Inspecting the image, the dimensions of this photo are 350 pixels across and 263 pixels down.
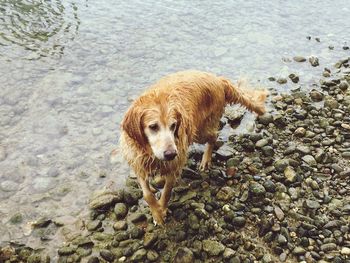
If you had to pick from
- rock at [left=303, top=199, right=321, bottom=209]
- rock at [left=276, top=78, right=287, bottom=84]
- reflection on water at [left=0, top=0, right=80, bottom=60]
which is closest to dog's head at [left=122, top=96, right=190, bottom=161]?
rock at [left=303, top=199, right=321, bottom=209]

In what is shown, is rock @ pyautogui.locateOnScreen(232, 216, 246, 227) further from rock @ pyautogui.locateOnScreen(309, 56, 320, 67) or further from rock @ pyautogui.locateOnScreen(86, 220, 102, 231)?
rock @ pyautogui.locateOnScreen(309, 56, 320, 67)

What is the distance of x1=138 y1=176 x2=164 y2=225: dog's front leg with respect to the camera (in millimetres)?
5238

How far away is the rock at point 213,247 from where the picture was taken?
4.92 m

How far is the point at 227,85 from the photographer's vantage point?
6.18 meters

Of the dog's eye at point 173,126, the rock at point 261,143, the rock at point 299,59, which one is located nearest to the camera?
the dog's eye at point 173,126

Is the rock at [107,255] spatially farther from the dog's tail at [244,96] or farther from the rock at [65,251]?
the dog's tail at [244,96]

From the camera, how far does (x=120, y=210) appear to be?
547 centimetres

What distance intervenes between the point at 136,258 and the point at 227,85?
288 cm

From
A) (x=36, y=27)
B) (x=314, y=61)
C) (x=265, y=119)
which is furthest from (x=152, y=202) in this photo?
(x=36, y=27)

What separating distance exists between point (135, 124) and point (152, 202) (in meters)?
1.16

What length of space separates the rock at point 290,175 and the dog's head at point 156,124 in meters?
2.15

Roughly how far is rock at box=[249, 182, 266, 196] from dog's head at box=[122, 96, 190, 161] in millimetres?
1672

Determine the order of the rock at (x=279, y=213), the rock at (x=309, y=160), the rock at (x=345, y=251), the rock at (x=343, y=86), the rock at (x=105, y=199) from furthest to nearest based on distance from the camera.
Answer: the rock at (x=343, y=86), the rock at (x=309, y=160), the rock at (x=105, y=199), the rock at (x=279, y=213), the rock at (x=345, y=251)

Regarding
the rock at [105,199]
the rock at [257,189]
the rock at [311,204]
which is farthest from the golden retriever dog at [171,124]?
the rock at [311,204]
